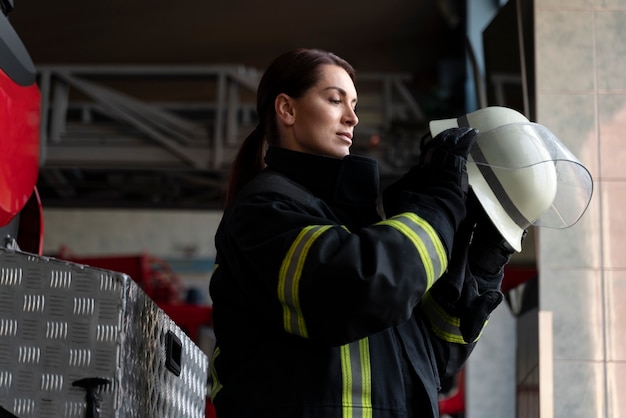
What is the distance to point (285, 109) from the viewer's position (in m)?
2.00

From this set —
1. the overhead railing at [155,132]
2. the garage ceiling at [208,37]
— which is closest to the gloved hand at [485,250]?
the overhead railing at [155,132]

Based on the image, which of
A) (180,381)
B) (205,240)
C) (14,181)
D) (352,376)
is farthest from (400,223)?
(205,240)

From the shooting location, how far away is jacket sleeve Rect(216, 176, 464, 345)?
61.4 inches

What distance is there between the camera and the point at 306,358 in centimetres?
166

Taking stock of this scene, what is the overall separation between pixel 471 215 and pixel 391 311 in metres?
0.36

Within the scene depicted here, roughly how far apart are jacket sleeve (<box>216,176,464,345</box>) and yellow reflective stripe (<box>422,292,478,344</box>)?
24cm

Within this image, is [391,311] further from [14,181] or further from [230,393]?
[14,181]

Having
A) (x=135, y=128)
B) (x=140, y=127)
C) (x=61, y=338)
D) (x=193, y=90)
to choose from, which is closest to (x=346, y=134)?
(x=61, y=338)

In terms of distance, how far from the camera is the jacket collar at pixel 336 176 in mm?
1840

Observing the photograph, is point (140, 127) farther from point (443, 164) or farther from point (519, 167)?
point (443, 164)

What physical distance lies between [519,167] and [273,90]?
510mm

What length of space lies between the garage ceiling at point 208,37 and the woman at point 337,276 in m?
8.45

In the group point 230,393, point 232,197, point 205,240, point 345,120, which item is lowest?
point 230,393

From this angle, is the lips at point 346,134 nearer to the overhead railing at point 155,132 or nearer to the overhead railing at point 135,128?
the overhead railing at point 155,132
